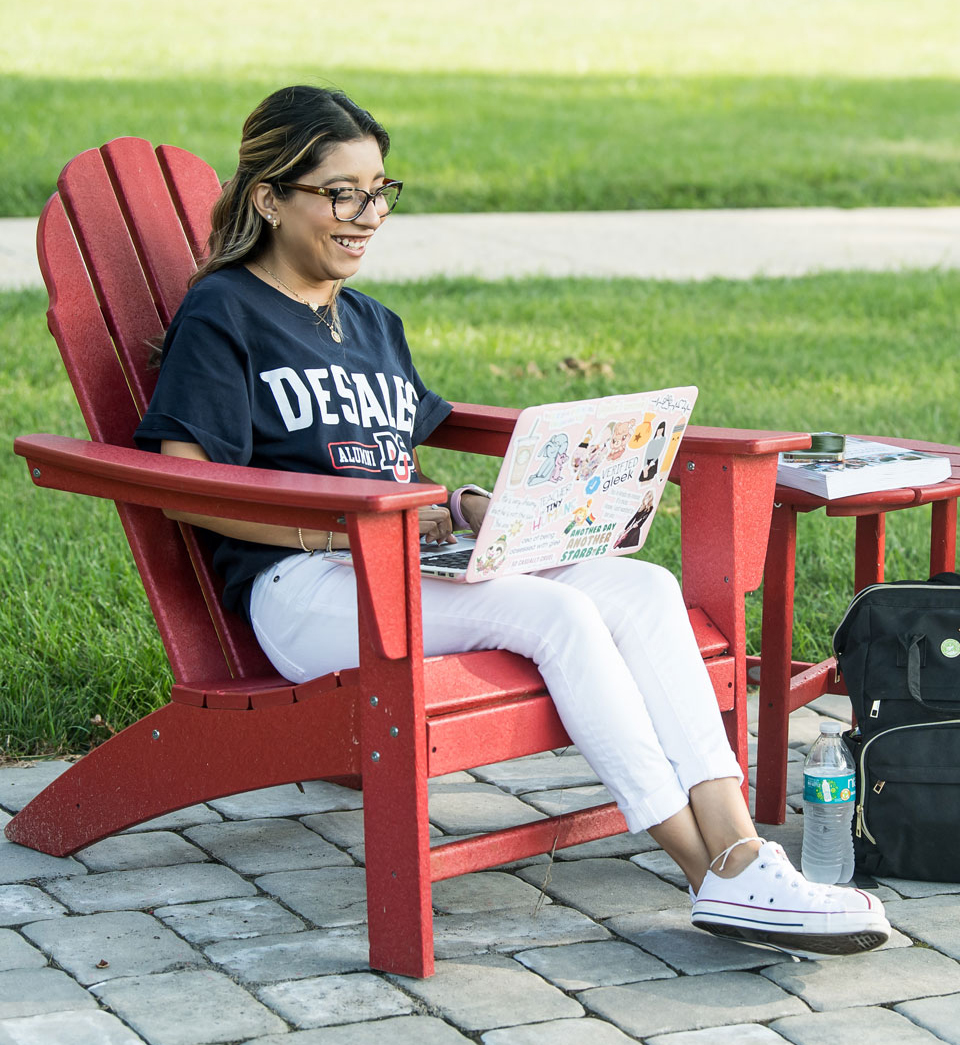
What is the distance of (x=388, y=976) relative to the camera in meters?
2.52

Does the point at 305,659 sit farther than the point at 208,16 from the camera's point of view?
No

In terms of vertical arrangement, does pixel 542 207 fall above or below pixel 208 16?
below

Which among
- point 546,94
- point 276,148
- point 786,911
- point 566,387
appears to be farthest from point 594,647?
point 546,94

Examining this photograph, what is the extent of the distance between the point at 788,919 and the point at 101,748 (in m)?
1.23

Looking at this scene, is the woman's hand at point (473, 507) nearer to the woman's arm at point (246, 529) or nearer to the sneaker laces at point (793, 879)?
the woman's arm at point (246, 529)

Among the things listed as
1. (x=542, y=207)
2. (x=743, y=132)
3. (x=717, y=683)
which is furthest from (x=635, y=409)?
(x=743, y=132)

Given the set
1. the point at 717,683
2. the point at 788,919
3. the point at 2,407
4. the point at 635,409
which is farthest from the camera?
the point at 2,407

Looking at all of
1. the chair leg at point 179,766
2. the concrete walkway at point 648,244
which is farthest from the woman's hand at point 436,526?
the concrete walkway at point 648,244

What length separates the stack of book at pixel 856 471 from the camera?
→ 3041 millimetres

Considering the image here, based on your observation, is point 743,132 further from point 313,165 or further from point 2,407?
point 313,165

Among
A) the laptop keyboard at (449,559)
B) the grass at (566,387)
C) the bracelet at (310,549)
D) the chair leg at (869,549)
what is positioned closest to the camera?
the laptop keyboard at (449,559)

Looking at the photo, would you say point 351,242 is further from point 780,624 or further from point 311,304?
point 780,624

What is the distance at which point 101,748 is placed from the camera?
2.89 m

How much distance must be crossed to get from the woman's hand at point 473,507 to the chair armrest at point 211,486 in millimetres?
540
